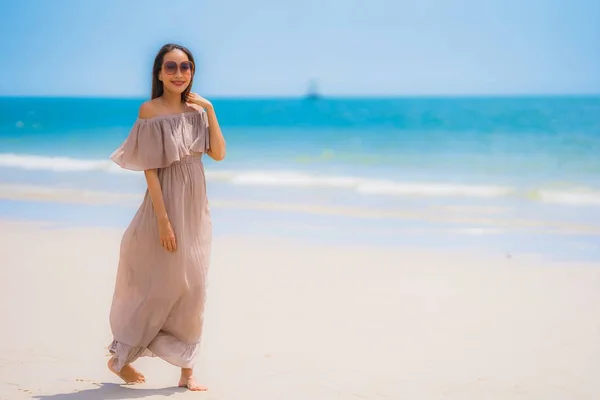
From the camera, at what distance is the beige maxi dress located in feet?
11.6

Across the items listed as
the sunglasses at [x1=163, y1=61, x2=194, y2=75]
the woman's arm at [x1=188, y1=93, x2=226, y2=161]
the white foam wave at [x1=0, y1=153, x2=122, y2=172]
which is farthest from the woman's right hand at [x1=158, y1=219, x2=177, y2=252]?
the white foam wave at [x1=0, y1=153, x2=122, y2=172]

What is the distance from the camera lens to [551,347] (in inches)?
182

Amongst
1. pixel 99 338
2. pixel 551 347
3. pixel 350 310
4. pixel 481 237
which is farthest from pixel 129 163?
pixel 481 237

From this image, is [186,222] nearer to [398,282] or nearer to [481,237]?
[398,282]

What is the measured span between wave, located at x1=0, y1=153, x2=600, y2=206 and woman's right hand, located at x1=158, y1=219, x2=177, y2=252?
33.5 ft

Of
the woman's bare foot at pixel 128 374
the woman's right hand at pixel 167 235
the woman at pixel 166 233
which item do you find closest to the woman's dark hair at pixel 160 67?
the woman at pixel 166 233

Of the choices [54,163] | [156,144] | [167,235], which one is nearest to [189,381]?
[167,235]

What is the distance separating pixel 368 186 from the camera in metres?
15.3

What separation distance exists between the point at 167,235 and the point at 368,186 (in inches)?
470

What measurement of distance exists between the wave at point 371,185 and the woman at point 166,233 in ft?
33.1

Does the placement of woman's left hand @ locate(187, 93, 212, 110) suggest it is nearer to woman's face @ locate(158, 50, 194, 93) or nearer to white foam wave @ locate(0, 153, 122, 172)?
woman's face @ locate(158, 50, 194, 93)

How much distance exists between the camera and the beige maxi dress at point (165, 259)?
139 inches

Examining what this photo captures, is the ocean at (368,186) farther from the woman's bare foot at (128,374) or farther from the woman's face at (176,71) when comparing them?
the woman's face at (176,71)

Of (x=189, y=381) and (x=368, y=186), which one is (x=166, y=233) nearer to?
(x=189, y=381)
